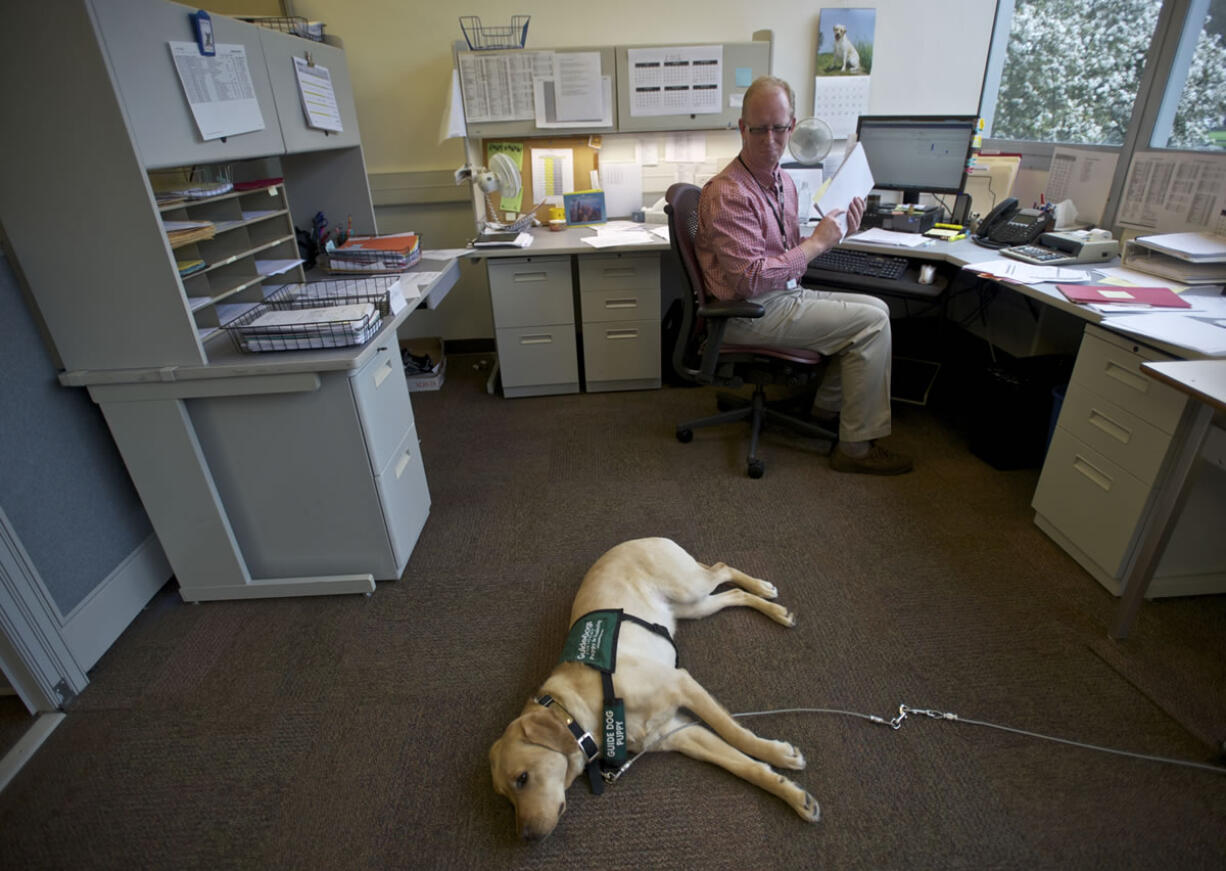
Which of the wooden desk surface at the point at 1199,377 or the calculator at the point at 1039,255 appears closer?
the wooden desk surface at the point at 1199,377

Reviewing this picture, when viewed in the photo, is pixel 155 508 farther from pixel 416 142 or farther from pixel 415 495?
pixel 416 142

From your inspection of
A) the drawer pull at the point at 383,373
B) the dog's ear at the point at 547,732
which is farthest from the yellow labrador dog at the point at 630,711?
the drawer pull at the point at 383,373

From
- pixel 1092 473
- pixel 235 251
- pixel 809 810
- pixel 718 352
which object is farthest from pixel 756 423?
pixel 235 251

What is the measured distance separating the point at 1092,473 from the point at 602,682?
1.49 meters

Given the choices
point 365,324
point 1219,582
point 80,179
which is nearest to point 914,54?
point 1219,582

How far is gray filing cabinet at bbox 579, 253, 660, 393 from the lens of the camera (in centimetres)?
291

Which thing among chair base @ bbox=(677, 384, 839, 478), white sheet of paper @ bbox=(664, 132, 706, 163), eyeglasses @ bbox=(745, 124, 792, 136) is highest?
eyeglasses @ bbox=(745, 124, 792, 136)

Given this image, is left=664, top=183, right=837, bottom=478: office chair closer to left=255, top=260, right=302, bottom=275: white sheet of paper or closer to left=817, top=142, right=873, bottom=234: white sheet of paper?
left=817, top=142, right=873, bottom=234: white sheet of paper

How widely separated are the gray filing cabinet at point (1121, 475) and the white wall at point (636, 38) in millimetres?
2056

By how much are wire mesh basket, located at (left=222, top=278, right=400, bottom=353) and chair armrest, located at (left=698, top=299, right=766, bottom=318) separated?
982 millimetres

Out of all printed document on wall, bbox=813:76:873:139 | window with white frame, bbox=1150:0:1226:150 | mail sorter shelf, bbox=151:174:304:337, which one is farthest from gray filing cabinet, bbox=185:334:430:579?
window with white frame, bbox=1150:0:1226:150

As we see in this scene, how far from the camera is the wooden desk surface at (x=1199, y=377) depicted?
1.24 meters

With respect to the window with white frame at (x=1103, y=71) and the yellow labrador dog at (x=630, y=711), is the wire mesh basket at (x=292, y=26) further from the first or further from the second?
the window with white frame at (x=1103, y=71)

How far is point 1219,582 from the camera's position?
1.74 metres
